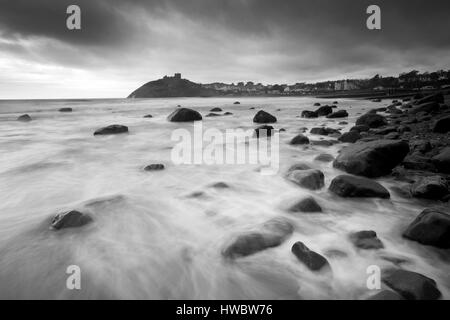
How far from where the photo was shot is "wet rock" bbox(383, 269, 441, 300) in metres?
1.89

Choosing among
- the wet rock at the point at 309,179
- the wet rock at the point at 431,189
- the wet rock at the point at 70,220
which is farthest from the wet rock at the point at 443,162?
the wet rock at the point at 70,220

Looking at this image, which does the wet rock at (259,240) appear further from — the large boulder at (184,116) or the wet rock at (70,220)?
the large boulder at (184,116)

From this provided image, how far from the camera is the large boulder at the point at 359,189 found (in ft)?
12.0

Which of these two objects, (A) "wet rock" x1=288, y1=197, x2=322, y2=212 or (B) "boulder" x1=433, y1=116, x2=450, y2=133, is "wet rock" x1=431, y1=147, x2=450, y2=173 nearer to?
(A) "wet rock" x1=288, y1=197, x2=322, y2=212

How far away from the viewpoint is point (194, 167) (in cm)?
540

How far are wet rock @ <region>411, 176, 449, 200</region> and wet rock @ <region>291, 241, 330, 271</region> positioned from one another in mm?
2141

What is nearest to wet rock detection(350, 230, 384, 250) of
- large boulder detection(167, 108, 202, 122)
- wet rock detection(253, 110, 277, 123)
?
wet rock detection(253, 110, 277, 123)

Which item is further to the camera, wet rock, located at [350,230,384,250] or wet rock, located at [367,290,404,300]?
wet rock, located at [350,230,384,250]

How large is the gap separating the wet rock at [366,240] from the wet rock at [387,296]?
28.8 inches

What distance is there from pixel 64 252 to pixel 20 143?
7.70m

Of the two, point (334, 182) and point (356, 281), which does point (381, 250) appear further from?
point (334, 182)

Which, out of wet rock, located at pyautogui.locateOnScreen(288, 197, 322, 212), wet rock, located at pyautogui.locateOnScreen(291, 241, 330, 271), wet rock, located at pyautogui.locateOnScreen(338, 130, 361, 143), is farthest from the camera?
wet rock, located at pyautogui.locateOnScreen(338, 130, 361, 143)

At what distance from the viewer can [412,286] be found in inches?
75.8
